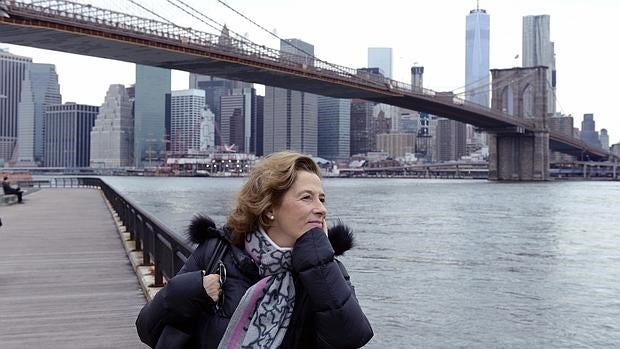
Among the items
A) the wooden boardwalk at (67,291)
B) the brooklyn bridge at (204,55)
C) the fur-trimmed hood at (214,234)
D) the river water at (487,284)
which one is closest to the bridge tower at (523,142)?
the brooklyn bridge at (204,55)

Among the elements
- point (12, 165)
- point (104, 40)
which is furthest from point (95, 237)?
point (12, 165)

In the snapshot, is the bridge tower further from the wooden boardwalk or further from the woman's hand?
the woman's hand

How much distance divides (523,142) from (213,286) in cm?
9159

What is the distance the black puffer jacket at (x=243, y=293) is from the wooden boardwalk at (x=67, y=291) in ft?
10.2

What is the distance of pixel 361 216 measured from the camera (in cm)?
3147

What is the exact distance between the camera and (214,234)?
6.84 ft

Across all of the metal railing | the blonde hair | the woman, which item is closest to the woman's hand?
the woman

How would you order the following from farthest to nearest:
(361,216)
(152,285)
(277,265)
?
(361,216) → (152,285) → (277,265)

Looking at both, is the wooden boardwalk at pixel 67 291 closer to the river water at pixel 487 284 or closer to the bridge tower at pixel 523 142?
the river water at pixel 487 284

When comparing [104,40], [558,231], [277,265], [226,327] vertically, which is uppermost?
[104,40]

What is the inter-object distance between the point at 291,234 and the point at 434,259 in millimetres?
15330

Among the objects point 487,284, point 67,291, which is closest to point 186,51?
point 487,284

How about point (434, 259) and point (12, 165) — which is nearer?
point (434, 259)

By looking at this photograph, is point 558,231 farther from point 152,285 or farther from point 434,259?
point 152,285
